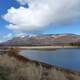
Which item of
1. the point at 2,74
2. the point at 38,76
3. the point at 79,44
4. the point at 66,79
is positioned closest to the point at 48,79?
the point at 38,76

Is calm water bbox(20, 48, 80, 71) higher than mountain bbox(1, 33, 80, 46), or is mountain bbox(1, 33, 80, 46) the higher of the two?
mountain bbox(1, 33, 80, 46)

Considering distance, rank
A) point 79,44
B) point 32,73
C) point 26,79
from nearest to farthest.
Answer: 1. point 26,79
2. point 32,73
3. point 79,44

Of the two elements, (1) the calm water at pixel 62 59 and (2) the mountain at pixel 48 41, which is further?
(2) the mountain at pixel 48 41

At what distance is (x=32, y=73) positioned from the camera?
991 centimetres

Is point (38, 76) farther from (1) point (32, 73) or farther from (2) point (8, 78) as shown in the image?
(2) point (8, 78)

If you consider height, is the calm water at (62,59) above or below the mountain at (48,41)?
below

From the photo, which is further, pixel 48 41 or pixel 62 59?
pixel 48 41

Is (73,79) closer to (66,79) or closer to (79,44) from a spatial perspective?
(66,79)

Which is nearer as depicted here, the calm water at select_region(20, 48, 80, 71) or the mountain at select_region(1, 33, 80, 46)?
the calm water at select_region(20, 48, 80, 71)

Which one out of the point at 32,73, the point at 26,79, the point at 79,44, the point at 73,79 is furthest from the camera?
the point at 79,44

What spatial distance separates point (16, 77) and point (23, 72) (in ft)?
2.61

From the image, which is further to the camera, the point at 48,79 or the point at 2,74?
the point at 2,74

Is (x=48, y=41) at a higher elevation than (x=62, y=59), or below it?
higher

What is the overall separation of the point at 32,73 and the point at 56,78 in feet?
3.41
